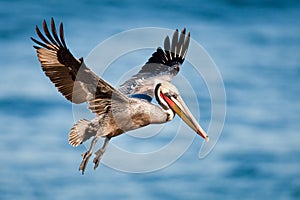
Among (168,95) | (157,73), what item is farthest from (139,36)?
(168,95)

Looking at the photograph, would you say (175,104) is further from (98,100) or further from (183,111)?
(98,100)

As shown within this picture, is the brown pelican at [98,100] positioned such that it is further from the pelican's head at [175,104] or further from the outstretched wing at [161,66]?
the outstretched wing at [161,66]

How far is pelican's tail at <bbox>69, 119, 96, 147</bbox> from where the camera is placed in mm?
16719

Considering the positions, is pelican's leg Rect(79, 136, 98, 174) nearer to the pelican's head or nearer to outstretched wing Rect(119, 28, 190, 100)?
the pelican's head

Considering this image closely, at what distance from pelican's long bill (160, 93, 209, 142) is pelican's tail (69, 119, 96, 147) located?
135 centimetres

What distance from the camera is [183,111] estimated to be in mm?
17078

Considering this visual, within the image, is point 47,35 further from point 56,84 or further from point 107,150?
point 107,150

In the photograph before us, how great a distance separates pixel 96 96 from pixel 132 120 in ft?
2.31

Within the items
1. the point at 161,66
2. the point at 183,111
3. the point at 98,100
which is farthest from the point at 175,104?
the point at 161,66

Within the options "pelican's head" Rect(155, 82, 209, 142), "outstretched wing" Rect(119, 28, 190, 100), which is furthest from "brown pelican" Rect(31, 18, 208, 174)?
"outstretched wing" Rect(119, 28, 190, 100)

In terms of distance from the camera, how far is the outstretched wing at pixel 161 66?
1812cm

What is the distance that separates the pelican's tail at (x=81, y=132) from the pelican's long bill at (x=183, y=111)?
1.35 metres

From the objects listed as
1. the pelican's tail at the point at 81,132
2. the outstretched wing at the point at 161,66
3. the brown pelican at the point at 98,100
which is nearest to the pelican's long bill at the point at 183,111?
the brown pelican at the point at 98,100

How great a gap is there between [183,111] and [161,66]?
2479 mm
